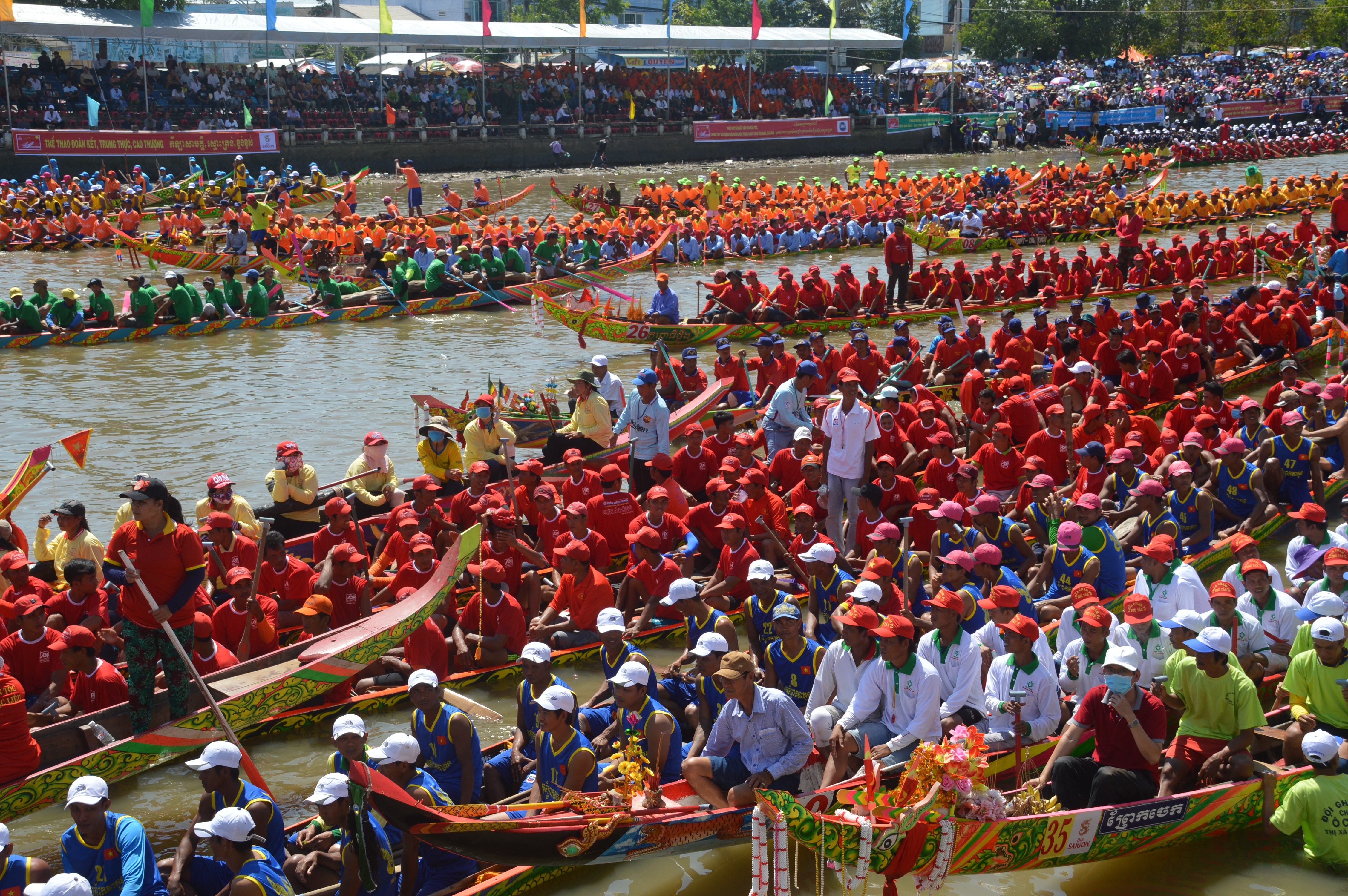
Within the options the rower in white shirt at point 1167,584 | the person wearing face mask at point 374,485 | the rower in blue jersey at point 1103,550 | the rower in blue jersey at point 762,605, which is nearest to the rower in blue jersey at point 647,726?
the rower in blue jersey at point 762,605

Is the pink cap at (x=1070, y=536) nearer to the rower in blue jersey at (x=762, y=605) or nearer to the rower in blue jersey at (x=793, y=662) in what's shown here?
the rower in blue jersey at (x=762, y=605)

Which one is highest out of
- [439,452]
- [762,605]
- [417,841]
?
[439,452]

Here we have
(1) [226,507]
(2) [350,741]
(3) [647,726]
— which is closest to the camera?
(2) [350,741]

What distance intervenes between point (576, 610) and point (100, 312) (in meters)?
14.6

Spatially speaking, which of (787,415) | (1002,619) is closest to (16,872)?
(1002,619)

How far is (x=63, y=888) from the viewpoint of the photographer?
5.00 metres

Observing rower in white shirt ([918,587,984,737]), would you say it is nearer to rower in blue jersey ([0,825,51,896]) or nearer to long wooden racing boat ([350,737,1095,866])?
long wooden racing boat ([350,737,1095,866])

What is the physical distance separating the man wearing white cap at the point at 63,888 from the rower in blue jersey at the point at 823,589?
4.64 metres

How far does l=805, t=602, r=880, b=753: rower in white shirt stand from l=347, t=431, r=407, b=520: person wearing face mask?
539 cm

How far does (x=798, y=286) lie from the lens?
2089cm

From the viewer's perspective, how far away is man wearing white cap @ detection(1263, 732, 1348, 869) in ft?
20.9

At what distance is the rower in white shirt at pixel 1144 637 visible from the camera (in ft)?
23.2

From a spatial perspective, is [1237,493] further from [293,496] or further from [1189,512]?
[293,496]

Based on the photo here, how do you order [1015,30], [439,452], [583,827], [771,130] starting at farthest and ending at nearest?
[1015,30], [771,130], [439,452], [583,827]
